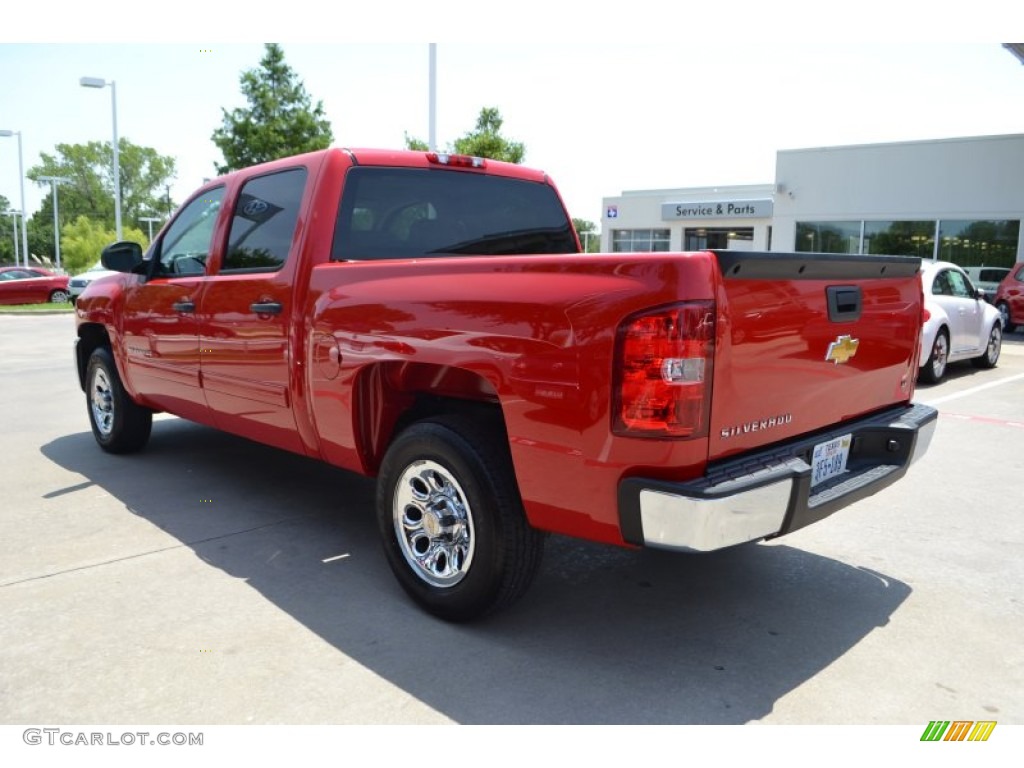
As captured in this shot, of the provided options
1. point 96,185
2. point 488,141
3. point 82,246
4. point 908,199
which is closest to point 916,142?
point 908,199

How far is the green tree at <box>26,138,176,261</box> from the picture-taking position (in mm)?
94625

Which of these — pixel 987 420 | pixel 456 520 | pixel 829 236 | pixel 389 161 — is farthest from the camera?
pixel 829 236

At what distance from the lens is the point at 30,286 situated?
84.0ft

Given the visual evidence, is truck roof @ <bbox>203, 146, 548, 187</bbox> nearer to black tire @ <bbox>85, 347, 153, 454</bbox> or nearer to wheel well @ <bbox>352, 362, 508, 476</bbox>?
wheel well @ <bbox>352, 362, 508, 476</bbox>

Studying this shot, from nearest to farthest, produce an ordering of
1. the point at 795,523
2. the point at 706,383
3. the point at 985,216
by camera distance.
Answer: the point at 706,383, the point at 795,523, the point at 985,216

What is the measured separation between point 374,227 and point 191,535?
188 centimetres

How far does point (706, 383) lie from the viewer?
2.60m

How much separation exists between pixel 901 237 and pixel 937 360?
14.6 metres

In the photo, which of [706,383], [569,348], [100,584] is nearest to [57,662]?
[100,584]

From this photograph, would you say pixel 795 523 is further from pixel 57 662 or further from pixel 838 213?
pixel 838 213

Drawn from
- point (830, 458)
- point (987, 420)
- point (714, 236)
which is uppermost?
point (714, 236)

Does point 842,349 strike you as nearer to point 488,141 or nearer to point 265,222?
point 265,222

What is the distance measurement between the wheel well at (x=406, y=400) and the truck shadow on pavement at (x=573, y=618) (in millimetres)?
677
